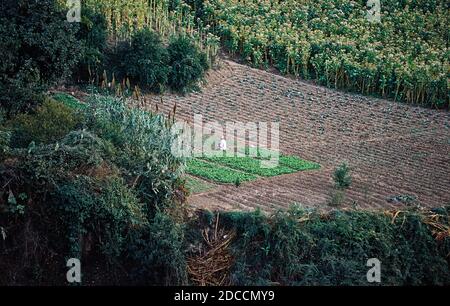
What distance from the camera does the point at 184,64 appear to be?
16.6 metres

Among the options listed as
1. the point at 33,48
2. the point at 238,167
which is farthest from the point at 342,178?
the point at 33,48

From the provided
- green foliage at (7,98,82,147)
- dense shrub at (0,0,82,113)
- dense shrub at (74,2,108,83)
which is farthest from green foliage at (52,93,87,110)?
green foliage at (7,98,82,147)

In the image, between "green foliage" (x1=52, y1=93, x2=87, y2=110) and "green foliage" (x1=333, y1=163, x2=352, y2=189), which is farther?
"green foliage" (x1=52, y1=93, x2=87, y2=110)

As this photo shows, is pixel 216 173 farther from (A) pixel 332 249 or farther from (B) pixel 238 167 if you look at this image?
(A) pixel 332 249

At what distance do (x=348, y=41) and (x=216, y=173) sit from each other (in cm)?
709

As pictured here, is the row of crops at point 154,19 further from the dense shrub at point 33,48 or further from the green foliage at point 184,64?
the dense shrub at point 33,48

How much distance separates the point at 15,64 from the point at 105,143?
3.48m

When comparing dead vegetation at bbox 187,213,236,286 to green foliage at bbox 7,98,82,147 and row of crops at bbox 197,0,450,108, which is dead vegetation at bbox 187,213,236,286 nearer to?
green foliage at bbox 7,98,82,147

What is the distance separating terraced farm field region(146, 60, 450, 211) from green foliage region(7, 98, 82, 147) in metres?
1.93

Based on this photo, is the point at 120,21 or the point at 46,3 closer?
the point at 46,3

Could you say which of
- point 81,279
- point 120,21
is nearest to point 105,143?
point 81,279

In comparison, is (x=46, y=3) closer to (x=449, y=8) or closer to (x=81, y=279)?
(x=81, y=279)

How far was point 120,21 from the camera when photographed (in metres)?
17.7

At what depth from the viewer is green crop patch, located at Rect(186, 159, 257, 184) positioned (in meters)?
12.5
